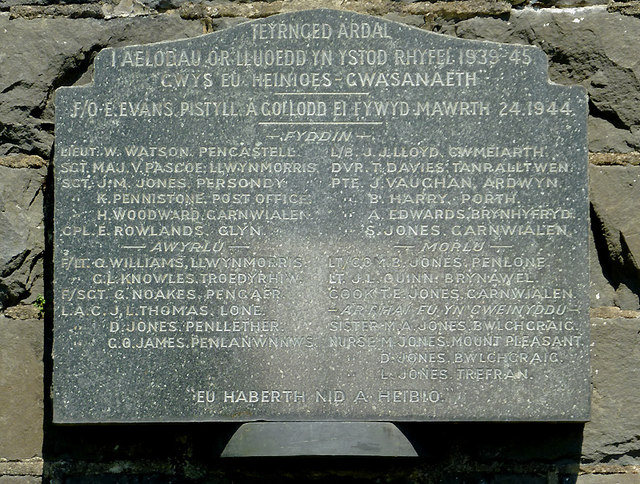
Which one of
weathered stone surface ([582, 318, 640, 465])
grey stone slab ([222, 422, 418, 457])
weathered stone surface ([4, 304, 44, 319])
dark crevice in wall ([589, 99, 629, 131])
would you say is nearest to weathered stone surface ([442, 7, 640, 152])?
dark crevice in wall ([589, 99, 629, 131])

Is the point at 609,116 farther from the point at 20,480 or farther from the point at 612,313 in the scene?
the point at 20,480

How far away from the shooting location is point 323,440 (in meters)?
2.64

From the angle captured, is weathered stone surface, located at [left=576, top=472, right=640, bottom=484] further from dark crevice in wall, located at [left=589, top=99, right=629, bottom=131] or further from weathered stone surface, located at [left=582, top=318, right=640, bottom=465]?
dark crevice in wall, located at [left=589, top=99, right=629, bottom=131]

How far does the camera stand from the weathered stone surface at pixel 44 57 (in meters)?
2.97

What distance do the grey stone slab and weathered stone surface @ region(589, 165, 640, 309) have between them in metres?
0.86

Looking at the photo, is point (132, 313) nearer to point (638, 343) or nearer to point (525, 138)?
point (525, 138)

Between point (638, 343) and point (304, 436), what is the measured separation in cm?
113

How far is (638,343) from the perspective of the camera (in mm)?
2857

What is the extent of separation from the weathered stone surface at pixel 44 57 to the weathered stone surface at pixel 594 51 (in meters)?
1.01

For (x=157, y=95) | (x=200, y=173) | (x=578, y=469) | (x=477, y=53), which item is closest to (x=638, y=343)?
(x=578, y=469)

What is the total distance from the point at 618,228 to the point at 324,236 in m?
0.97

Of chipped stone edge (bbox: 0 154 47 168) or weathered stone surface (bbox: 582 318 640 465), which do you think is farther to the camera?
chipped stone edge (bbox: 0 154 47 168)

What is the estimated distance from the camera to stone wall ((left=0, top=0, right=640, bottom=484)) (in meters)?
2.82

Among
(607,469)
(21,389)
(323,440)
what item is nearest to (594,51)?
(607,469)
